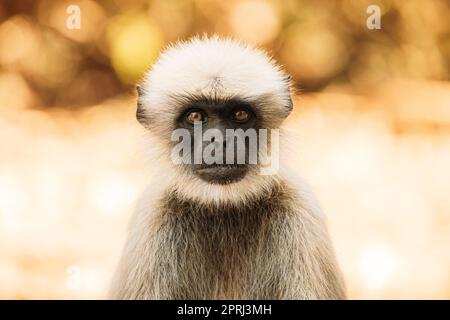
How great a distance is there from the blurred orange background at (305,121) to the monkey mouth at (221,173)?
1900mm

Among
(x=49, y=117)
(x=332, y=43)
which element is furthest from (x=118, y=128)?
(x=332, y=43)

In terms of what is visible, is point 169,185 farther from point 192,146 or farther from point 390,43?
point 390,43

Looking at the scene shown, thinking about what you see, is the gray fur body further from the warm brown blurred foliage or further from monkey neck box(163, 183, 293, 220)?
the warm brown blurred foliage

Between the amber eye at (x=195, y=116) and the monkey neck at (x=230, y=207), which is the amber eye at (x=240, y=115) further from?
the monkey neck at (x=230, y=207)

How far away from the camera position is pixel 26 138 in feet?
19.6

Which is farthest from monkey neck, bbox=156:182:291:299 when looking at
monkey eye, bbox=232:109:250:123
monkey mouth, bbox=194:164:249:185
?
monkey eye, bbox=232:109:250:123

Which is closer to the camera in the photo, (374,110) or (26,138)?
(26,138)

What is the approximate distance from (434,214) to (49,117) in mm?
2827

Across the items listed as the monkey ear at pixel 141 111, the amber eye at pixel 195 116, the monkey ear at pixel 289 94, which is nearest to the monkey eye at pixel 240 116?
the amber eye at pixel 195 116

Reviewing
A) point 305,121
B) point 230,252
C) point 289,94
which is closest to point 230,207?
point 230,252

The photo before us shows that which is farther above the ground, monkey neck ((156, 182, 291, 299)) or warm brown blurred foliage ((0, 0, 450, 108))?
warm brown blurred foliage ((0, 0, 450, 108))

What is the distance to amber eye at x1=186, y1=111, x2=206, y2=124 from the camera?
10.6 ft

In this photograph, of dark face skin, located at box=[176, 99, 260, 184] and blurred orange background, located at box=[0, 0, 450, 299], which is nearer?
dark face skin, located at box=[176, 99, 260, 184]

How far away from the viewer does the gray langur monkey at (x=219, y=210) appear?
322cm
